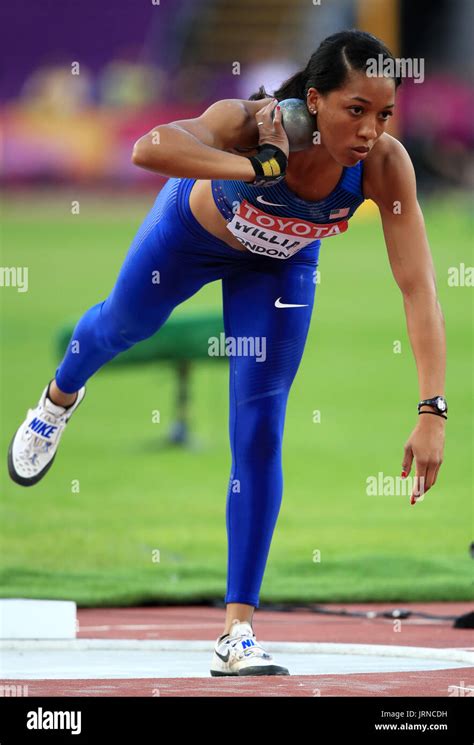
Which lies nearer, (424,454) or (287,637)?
(424,454)

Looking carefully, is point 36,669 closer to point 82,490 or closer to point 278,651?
point 278,651

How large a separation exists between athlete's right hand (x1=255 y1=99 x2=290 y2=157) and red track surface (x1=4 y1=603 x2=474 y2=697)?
1.61m

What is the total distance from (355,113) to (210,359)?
7851 mm

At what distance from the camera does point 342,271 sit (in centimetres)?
2539

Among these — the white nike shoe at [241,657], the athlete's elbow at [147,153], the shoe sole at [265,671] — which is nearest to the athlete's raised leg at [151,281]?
the athlete's elbow at [147,153]

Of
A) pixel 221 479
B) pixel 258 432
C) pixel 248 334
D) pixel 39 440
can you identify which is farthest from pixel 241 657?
pixel 221 479

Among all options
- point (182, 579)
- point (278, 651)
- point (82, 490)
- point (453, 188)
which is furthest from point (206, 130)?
point (453, 188)

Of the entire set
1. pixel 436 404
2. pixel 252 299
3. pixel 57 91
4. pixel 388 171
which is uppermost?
pixel 57 91

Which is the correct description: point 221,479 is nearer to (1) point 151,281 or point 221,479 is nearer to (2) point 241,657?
(1) point 151,281

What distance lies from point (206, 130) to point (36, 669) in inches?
76.5

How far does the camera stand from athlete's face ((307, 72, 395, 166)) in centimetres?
451

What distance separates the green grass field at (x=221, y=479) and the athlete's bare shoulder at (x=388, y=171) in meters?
3.13

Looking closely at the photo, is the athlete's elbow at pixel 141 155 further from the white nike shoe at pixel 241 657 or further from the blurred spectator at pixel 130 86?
the blurred spectator at pixel 130 86

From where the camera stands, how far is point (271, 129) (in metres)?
4.59
